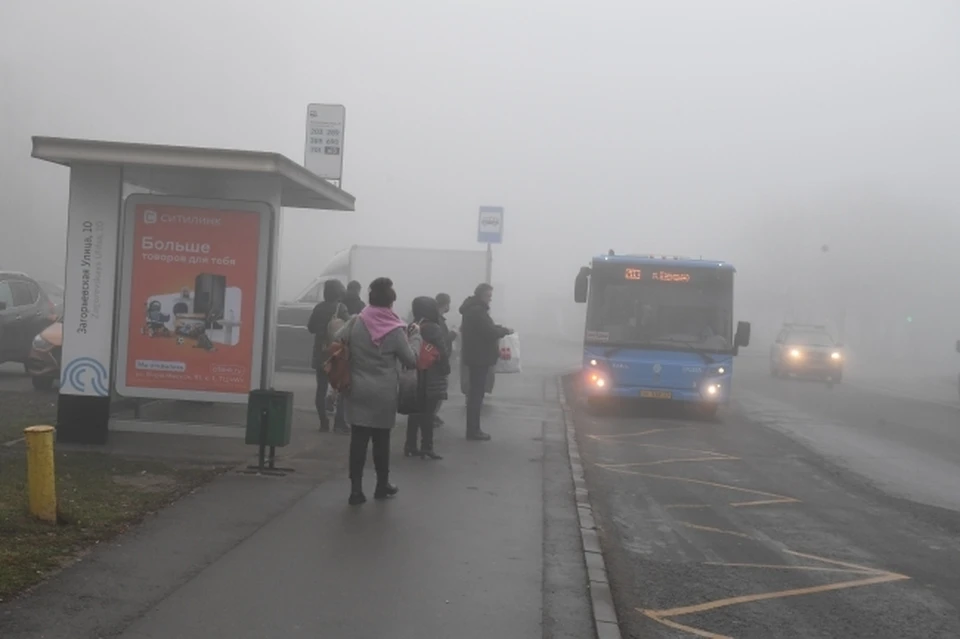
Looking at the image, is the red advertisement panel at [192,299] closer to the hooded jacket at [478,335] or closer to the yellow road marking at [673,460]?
the hooded jacket at [478,335]

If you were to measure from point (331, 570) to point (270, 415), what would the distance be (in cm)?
333

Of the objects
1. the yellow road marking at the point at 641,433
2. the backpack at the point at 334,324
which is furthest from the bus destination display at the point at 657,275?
the backpack at the point at 334,324

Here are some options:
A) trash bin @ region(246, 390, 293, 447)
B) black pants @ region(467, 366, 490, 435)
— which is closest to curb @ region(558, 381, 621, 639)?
black pants @ region(467, 366, 490, 435)

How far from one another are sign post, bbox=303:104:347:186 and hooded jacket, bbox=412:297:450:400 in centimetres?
478

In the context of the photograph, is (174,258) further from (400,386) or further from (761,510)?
(761,510)

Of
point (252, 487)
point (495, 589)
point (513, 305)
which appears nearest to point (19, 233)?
point (252, 487)

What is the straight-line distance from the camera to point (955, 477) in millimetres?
14109

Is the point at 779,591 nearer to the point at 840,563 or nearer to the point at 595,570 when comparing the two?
the point at 840,563

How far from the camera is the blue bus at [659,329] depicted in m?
18.6

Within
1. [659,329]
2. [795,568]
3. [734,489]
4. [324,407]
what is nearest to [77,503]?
[795,568]

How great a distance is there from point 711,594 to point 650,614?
74 cm

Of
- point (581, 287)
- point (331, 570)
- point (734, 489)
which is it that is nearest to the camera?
point (331, 570)

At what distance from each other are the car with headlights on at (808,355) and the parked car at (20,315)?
25210 millimetres

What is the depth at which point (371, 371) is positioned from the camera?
354 inches
